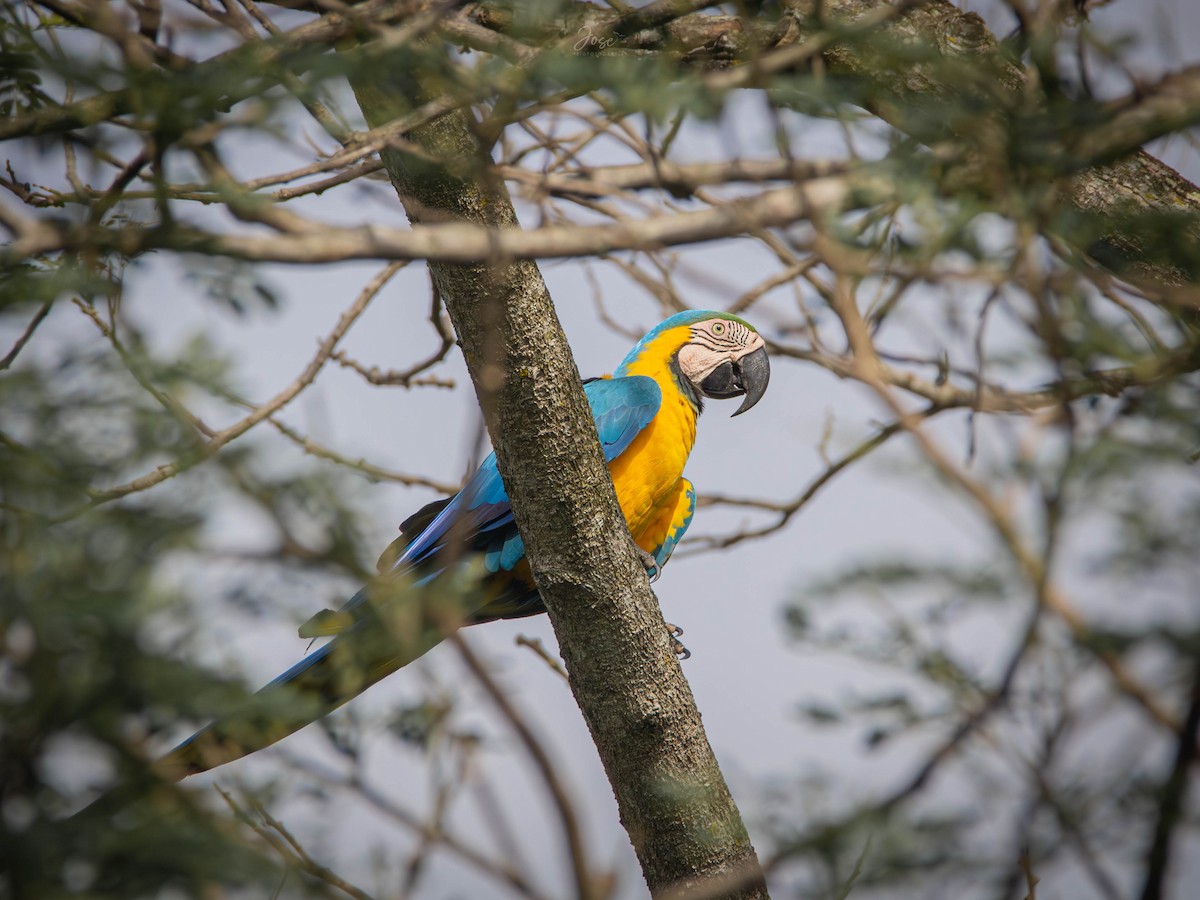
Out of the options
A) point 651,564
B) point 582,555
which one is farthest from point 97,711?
point 651,564

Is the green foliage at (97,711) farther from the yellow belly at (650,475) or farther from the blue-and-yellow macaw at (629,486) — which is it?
the yellow belly at (650,475)

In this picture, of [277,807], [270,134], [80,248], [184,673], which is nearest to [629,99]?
[270,134]

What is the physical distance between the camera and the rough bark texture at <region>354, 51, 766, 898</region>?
74.3 inches

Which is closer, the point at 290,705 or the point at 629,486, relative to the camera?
the point at 290,705

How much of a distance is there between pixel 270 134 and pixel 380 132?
292 millimetres

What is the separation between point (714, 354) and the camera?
3.48 m

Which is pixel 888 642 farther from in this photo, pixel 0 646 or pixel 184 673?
pixel 0 646

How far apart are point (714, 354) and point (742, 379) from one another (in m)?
0.14

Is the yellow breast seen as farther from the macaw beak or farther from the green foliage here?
the green foliage

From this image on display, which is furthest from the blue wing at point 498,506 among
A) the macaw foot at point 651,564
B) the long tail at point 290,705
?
the long tail at point 290,705

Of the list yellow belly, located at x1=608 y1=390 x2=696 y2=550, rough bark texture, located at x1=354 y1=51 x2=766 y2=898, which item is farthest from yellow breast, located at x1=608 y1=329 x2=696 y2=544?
rough bark texture, located at x1=354 y1=51 x2=766 y2=898

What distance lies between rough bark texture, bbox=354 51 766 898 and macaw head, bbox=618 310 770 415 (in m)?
1.45

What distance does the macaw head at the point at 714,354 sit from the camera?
346cm

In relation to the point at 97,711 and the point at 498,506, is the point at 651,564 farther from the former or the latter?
the point at 97,711
